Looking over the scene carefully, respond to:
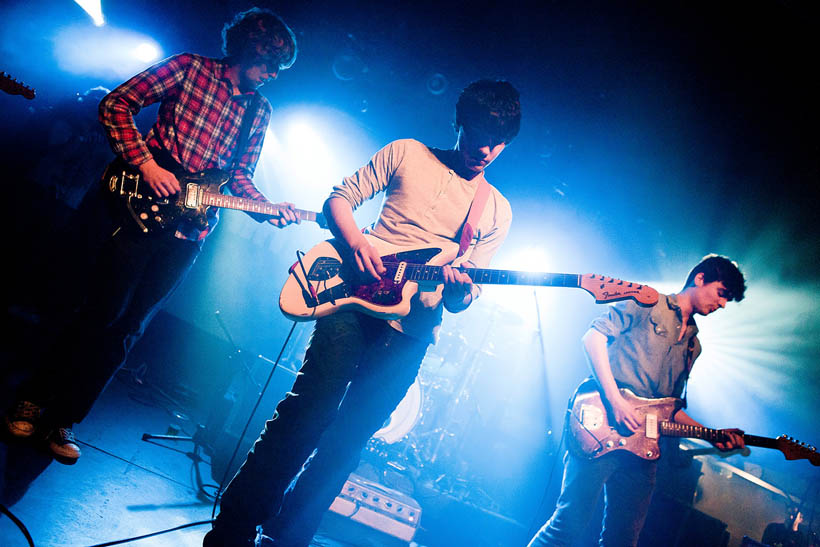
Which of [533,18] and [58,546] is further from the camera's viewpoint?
[533,18]

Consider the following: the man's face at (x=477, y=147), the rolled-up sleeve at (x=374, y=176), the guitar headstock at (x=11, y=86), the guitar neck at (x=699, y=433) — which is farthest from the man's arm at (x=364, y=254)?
the guitar headstock at (x=11, y=86)

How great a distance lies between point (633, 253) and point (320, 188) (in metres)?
7.17

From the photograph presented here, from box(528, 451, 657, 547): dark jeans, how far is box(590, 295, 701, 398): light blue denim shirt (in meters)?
0.64

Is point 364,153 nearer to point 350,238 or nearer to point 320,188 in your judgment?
point 320,188

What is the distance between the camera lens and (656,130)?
5.94 meters

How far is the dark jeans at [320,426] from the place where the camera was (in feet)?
5.34

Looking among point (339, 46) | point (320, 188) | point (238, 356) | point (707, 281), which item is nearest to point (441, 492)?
point (238, 356)

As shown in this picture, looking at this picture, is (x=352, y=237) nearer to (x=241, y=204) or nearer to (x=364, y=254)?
(x=364, y=254)

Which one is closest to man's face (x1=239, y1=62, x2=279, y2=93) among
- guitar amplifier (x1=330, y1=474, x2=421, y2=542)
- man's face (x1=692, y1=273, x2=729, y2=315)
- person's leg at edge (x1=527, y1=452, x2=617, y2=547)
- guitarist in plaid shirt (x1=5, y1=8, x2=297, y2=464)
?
guitarist in plaid shirt (x1=5, y1=8, x2=297, y2=464)

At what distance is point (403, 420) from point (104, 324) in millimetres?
4332

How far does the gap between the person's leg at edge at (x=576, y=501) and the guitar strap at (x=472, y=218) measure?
2.15 m

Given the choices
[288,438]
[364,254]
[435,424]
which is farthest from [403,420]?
[364,254]

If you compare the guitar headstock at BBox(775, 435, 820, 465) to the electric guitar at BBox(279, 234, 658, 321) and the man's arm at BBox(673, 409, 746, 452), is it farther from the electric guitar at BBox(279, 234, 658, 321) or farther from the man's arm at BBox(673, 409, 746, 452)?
the electric guitar at BBox(279, 234, 658, 321)

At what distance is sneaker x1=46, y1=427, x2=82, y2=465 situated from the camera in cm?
195
